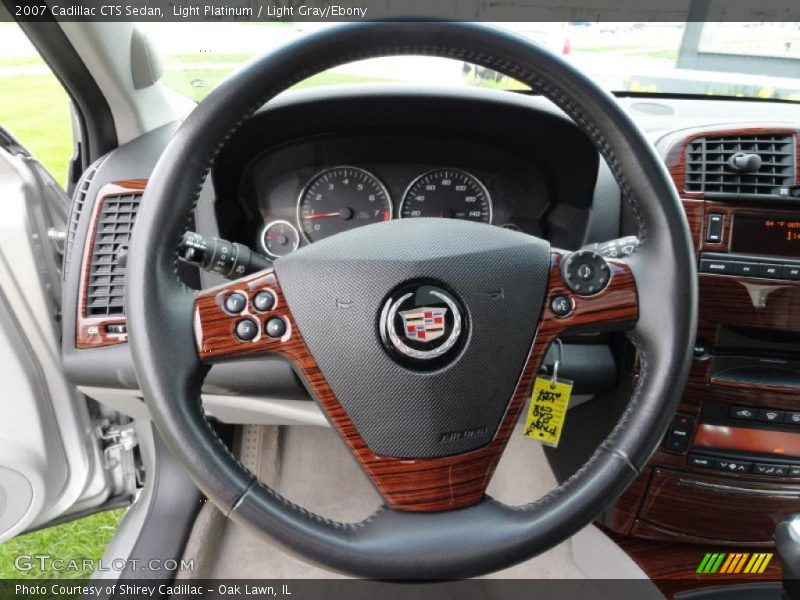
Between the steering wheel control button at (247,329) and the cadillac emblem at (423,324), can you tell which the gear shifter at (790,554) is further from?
the steering wheel control button at (247,329)

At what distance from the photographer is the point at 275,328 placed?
809 millimetres

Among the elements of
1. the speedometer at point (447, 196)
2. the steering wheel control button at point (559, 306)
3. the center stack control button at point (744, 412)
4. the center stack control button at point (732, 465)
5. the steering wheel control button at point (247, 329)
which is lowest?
the center stack control button at point (732, 465)

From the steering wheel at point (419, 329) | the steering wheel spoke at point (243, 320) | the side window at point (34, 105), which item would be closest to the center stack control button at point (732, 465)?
the steering wheel at point (419, 329)

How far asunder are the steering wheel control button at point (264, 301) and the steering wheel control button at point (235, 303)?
0.05 feet

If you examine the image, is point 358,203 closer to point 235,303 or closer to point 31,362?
point 235,303

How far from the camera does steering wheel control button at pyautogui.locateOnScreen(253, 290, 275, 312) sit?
0.81m

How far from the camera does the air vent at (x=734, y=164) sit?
4.08 ft

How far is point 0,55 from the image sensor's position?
1.35 meters

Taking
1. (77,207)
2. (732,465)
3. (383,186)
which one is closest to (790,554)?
(732,465)

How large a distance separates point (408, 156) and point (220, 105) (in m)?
0.66

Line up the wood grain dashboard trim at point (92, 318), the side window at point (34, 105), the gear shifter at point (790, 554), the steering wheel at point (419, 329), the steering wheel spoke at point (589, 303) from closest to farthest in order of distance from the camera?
1. the steering wheel at point (419, 329)
2. the steering wheel spoke at point (589, 303)
3. the gear shifter at point (790, 554)
4. the wood grain dashboard trim at point (92, 318)
5. the side window at point (34, 105)

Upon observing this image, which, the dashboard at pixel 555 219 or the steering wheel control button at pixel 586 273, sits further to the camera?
the dashboard at pixel 555 219

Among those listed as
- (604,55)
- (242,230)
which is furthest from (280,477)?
(604,55)

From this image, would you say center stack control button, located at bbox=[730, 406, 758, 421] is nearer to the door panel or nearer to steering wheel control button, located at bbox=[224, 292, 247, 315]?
steering wheel control button, located at bbox=[224, 292, 247, 315]
